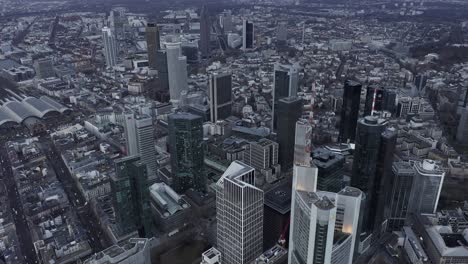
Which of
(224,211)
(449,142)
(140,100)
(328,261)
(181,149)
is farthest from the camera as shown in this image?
(140,100)

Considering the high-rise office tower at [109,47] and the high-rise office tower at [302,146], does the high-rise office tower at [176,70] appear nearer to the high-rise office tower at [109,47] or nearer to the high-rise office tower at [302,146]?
the high-rise office tower at [109,47]

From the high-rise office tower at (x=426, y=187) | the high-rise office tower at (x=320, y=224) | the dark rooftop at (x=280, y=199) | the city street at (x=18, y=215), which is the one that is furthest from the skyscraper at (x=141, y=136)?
the high-rise office tower at (x=426, y=187)

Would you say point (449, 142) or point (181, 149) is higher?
point (181, 149)

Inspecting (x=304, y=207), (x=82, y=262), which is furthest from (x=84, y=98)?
(x=304, y=207)

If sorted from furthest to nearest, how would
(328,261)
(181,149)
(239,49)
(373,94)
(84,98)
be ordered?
(239,49) → (84,98) → (373,94) → (181,149) → (328,261)

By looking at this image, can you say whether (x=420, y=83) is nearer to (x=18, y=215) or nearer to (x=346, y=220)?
(x=346, y=220)

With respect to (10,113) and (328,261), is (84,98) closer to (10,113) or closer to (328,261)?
(10,113)

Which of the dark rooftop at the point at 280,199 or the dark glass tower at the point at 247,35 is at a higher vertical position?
the dark glass tower at the point at 247,35
